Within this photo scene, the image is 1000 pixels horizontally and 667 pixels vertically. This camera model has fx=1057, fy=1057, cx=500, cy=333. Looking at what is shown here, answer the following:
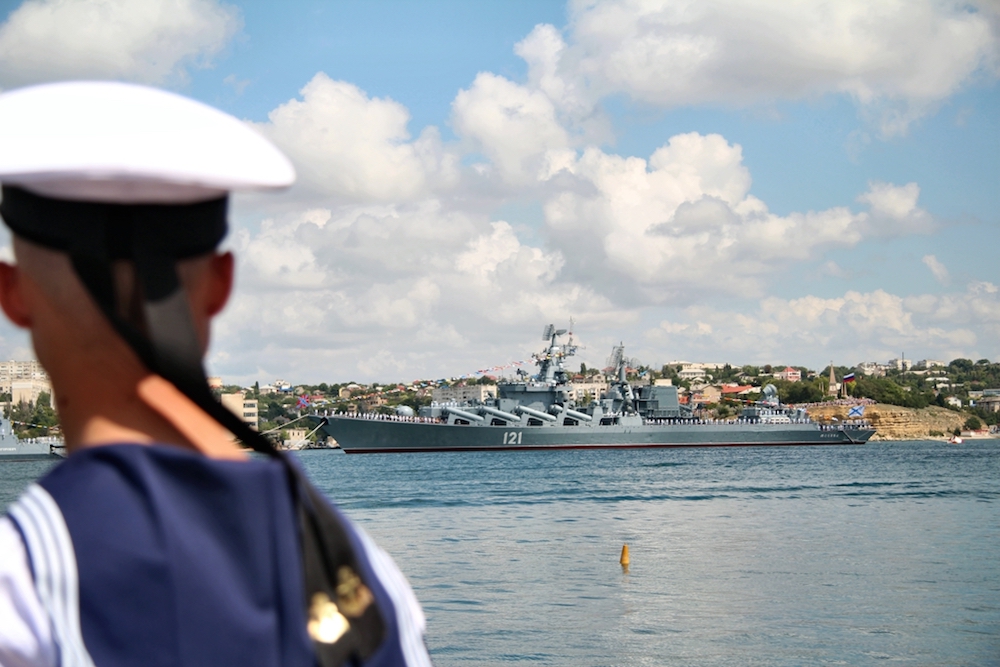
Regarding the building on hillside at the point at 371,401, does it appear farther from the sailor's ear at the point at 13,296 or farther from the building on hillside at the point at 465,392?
the sailor's ear at the point at 13,296

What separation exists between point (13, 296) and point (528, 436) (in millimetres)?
73018

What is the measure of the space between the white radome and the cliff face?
141m

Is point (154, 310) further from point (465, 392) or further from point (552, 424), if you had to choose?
point (465, 392)

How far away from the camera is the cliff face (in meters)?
138

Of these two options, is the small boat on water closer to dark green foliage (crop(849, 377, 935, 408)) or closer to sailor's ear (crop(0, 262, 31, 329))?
sailor's ear (crop(0, 262, 31, 329))

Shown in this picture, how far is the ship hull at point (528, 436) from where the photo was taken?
73.2 meters

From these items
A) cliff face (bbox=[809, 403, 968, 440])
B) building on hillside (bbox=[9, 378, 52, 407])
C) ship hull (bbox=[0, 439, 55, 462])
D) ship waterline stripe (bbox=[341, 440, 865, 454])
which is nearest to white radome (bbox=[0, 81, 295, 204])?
Result: ship waterline stripe (bbox=[341, 440, 865, 454])

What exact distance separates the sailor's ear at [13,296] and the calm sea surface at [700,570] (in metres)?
11.2

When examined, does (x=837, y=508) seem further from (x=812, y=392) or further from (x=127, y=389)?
(x=812, y=392)

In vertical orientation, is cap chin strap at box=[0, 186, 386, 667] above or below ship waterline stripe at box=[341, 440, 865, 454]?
above

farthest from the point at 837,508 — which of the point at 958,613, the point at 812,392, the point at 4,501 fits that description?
the point at 812,392

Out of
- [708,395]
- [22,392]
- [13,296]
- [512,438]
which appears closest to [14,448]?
[22,392]

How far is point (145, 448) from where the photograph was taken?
32.9 inches

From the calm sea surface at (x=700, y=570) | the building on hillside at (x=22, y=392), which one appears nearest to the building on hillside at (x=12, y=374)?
the building on hillside at (x=22, y=392)
